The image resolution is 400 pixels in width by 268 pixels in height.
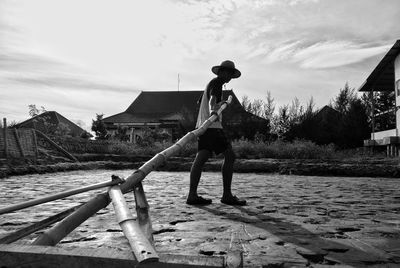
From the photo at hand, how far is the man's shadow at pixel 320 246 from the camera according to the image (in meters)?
2.17

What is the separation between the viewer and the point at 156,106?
140 feet

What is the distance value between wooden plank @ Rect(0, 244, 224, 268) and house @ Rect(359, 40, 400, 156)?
56.7 feet

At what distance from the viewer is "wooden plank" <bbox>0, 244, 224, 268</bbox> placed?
4.06 feet

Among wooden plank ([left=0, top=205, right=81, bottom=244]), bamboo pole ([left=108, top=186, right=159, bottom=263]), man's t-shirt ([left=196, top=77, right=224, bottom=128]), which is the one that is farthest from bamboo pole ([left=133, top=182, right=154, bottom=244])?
man's t-shirt ([left=196, top=77, right=224, bottom=128])

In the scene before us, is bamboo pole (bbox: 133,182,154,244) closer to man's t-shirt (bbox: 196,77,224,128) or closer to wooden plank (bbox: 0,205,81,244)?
wooden plank (bbox: 0,205,81,244)

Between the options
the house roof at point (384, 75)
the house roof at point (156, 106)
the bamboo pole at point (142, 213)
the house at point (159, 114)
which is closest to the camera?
the bamboo pole at point (142, 213)

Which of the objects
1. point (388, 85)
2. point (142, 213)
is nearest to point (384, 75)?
point (388, 85)

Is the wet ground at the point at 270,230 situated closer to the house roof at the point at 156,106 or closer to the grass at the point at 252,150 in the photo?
the grass at the point at 252,150

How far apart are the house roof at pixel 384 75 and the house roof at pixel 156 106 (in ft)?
65.1

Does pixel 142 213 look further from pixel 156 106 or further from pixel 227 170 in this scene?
pixel 156 106

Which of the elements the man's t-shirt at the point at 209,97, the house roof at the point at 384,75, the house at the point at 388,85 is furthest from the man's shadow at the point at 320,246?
the house roof at the point at 384,75

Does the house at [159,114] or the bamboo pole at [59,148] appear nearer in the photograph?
the bamboo pole at [59,148]

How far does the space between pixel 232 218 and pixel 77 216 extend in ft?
6.31

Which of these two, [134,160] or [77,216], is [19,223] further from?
[134,160]
